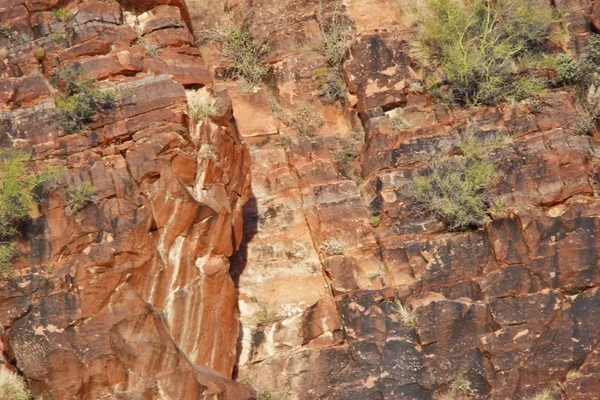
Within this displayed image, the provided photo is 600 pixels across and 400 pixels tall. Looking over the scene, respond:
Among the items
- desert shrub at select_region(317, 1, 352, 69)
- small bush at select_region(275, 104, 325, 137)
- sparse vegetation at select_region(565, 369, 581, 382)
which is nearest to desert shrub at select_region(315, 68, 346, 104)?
desert shrub at select_region(317, 1, 352, 69)

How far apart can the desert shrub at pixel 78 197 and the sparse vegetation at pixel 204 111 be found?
79.0 inches

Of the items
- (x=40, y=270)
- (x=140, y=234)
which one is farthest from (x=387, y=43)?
(x=40, y=270)

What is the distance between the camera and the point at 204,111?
632 inches

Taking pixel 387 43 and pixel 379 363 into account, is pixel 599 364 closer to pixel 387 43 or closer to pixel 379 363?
pixel 379 363

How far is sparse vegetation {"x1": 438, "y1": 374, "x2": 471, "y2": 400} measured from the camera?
15.2 metres

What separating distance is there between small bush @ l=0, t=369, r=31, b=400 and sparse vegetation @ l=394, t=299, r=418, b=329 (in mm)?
5335

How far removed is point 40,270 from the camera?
14.5m

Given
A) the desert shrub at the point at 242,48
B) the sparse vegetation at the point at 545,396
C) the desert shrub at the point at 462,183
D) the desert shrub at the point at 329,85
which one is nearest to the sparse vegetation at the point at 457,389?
the sparse vegetation at the point at 545,396

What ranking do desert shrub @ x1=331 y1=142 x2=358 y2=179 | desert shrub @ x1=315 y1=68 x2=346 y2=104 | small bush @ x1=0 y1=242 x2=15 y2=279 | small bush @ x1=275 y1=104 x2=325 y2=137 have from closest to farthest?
1. small bush @ x1=0 y1=242 x2=15 y2=279
2. desert shrub @ x1=331 y1=142 x2=358 y2=179
3. small bush @ x1=275 y1=104 x2=325 y2=137
4. desert shrub @ x1=315 y1=68 x2=346 y2=104

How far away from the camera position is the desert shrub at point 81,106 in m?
15.7

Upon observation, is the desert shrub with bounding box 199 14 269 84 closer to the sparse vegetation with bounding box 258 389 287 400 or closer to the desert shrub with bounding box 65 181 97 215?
the desert shrub with bounding box 65 181 97 215

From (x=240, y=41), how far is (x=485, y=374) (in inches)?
310

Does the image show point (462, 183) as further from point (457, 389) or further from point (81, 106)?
point (81, 106)

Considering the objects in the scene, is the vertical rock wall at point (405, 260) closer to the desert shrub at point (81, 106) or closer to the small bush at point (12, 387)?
the desert shrub at point (81, 106)
